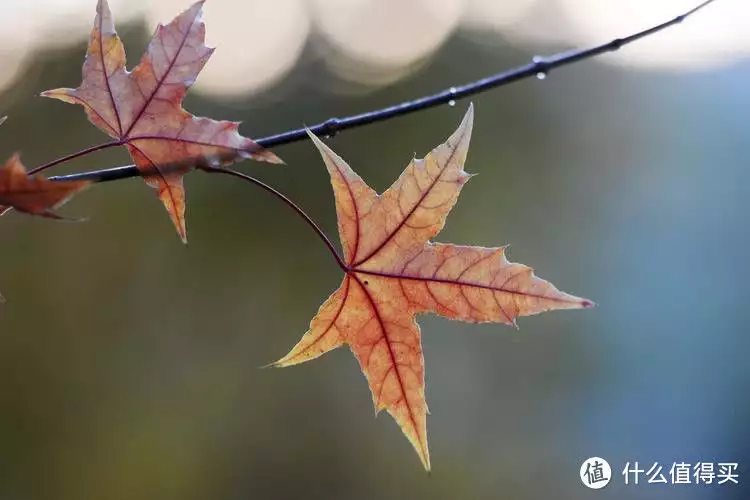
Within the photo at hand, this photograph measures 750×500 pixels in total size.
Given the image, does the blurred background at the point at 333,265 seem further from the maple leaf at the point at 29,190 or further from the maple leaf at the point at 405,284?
the maple leaf at the point at 29,190

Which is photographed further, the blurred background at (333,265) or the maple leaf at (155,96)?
the blurred background at (333,265)

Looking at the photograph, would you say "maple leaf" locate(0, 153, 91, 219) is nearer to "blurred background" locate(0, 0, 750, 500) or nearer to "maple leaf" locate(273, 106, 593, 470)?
"maple leaf" locate(273, 106, 593, 470)

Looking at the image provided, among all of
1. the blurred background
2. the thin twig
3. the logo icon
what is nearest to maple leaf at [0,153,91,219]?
the thin twig

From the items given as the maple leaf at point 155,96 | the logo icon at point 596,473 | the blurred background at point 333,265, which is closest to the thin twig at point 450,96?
the maple leaf at point 155,96

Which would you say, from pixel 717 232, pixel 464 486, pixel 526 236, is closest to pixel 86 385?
pixel 464 486

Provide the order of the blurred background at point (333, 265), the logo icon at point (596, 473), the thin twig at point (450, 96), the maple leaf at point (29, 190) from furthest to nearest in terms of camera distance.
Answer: the blurred background at point (333, 265) → the logo icon at point (596, 473) → the thin twig at point (450, 96) → the maple leaf at point (29, 190)

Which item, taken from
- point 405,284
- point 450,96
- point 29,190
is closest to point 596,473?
point 405,284

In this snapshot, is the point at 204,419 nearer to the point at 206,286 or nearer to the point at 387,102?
the point at 206,286
